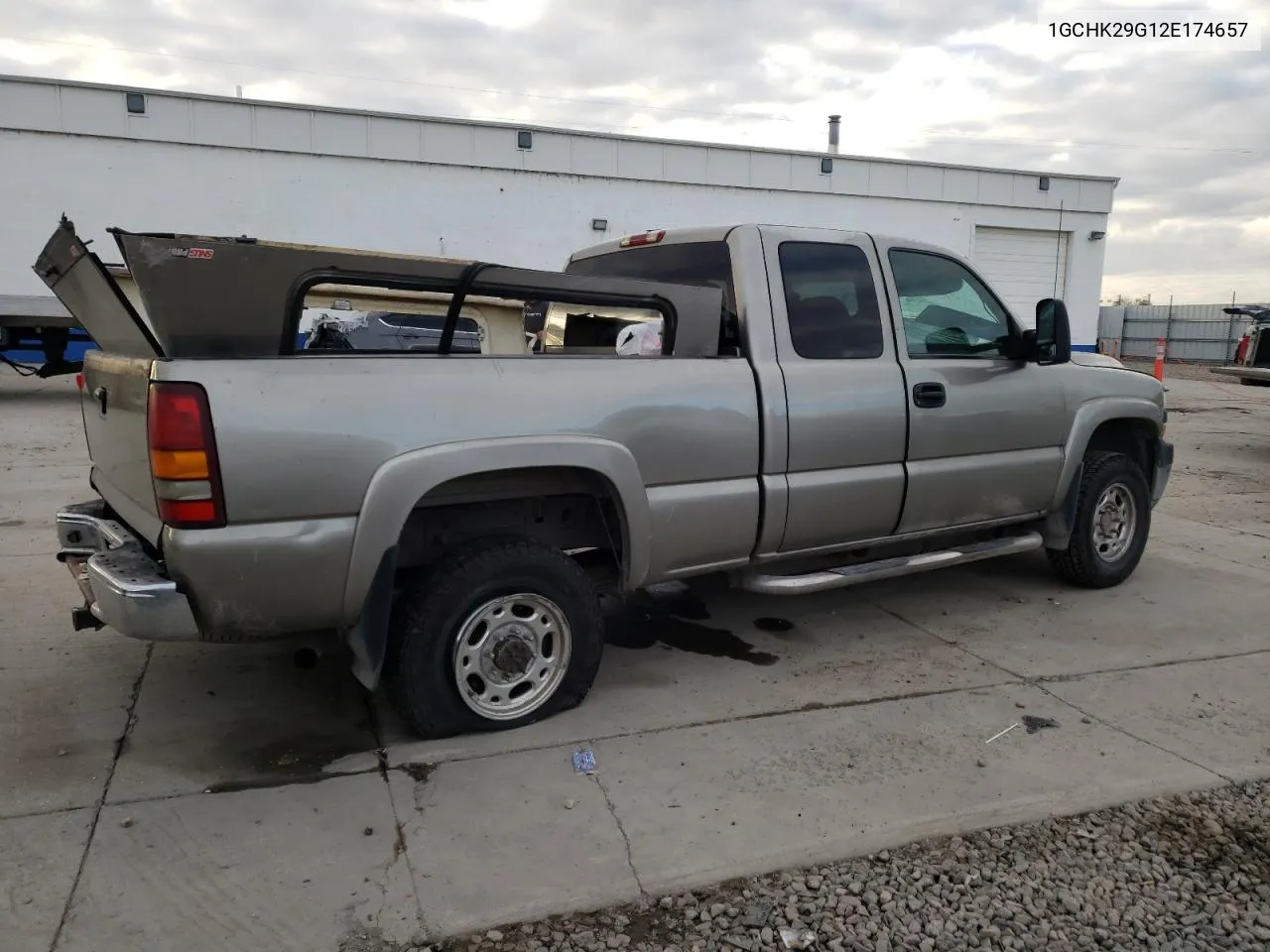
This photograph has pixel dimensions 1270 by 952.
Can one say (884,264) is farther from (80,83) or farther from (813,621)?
(80,83)

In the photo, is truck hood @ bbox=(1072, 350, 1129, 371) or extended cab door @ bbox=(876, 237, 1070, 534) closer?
extended cab door @ bbox=(876, 237, 1070, 534)

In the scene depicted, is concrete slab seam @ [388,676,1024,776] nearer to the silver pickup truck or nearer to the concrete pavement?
the concrete pavement

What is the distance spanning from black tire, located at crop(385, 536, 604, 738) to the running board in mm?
947

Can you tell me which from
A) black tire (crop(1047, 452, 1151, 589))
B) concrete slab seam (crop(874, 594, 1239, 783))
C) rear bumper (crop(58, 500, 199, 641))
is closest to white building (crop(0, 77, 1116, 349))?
black tire (crop(1047, 452, 1151, 589))

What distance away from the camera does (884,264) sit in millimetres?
4539

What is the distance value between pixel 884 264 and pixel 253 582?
10.6ft

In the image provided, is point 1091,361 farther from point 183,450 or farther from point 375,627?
point 183,450

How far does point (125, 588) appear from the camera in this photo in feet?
9.56

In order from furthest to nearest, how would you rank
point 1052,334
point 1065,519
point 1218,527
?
point 1218,527 → point 1065,519 → point 1052,334

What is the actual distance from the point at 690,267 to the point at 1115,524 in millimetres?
3251

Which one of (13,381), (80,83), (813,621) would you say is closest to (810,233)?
(813,621)

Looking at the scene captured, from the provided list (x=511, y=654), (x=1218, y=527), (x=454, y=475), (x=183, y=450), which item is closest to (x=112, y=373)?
(x=183, y=450)

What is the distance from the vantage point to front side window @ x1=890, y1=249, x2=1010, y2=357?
459 centimetres

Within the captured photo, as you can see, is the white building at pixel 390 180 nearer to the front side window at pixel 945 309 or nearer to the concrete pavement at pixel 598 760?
the front side window at pixel 945 309
